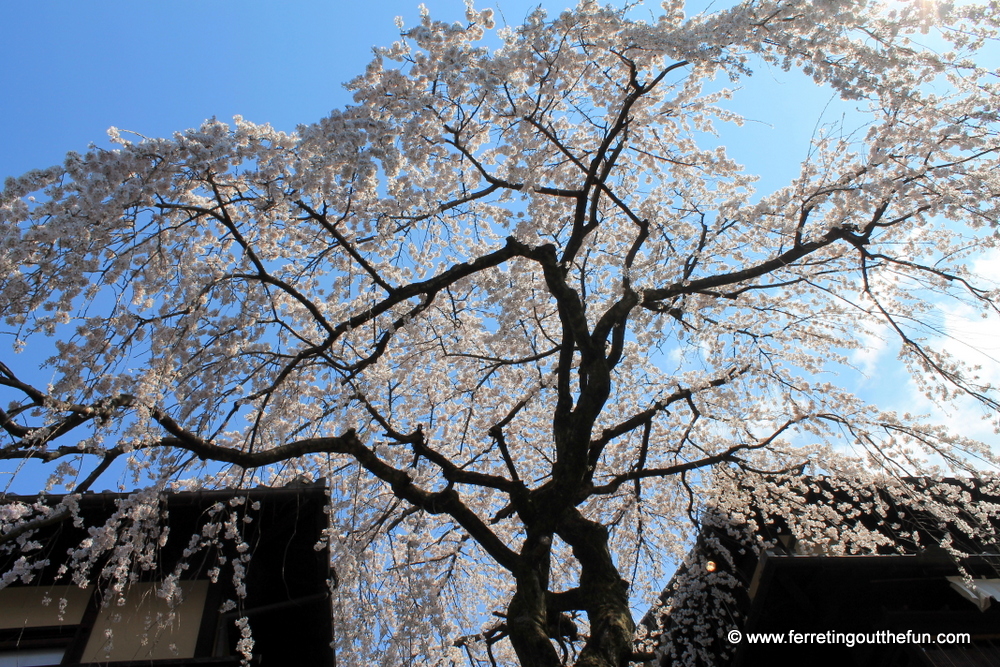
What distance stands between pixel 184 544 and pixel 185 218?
331 cm

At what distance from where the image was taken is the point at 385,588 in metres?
8.42

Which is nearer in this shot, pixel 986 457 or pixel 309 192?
pixel 309 192

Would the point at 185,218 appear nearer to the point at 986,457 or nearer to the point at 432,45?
the point at 432,45

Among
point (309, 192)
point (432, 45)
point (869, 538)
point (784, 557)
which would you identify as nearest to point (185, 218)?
point (309, 192)

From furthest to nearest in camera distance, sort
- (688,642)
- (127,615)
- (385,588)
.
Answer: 1. (688,642)
2. (385,588)
3. (127,615)

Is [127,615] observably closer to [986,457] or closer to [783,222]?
[783,222]

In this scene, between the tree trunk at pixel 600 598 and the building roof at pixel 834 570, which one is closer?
the tree trunk at pixel 600 598

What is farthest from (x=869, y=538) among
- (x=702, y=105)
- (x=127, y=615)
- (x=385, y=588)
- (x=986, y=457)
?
(x=127, y=615)

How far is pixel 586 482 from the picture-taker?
568 centimetres

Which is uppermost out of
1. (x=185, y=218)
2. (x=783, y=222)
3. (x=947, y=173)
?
(x=185, y=218)

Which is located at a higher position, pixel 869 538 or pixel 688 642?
pixel 869 538

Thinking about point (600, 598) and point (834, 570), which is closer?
point (600, 598)

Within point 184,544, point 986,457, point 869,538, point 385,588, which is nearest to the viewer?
point 184,544

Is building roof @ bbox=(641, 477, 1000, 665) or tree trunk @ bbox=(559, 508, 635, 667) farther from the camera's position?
building roof @ bbox=(641, 477, 1000, 665)
